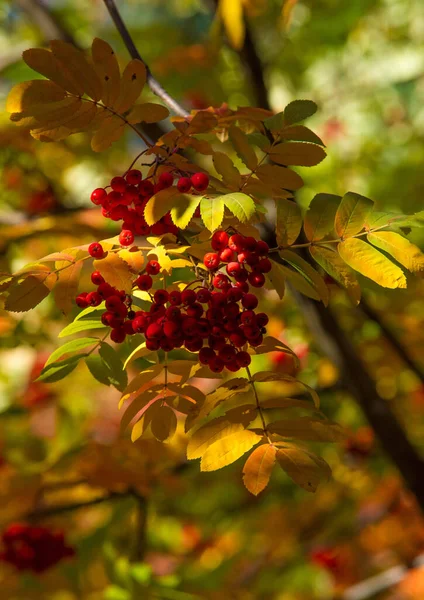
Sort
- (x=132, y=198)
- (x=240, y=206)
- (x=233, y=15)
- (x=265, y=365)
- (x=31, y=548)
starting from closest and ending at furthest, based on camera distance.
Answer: (x=240, y=206), (x=132, y=198), (x=233, y=15), (x=265, y=365), (x=31, y=548)

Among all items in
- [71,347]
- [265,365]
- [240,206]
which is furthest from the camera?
[265,365]

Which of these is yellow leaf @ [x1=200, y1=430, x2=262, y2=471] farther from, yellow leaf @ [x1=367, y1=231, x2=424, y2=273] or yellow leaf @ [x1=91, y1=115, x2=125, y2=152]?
yellow leaf @ [x1=91, y1=115, x2=125, y2=152]

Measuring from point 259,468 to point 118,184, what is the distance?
36cm

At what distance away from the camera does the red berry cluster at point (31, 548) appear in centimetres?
175

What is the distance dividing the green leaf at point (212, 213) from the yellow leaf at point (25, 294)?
212 millimetres

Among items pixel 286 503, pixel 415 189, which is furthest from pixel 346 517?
pixel 415 189

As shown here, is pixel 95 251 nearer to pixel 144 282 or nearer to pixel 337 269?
pixel 144 282

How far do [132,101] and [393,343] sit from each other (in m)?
1.23

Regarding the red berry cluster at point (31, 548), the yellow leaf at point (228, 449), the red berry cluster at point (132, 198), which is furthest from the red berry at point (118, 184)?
the red berry cluster at point (31, 548)

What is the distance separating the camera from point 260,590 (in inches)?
87.0

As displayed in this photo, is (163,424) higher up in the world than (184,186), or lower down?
lower down

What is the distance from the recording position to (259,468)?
0.73 m

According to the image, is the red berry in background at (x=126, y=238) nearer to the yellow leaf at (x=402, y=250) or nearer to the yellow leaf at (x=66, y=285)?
the yellow leaf at (x=66, y=285)

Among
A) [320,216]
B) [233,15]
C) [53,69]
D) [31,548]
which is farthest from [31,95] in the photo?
[31,548]
